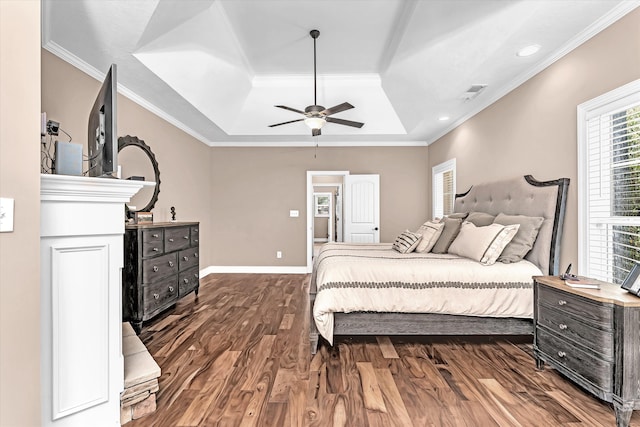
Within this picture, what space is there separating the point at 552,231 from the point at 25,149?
135 inches

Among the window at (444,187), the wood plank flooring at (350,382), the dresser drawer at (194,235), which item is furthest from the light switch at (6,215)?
the window at (444,187)

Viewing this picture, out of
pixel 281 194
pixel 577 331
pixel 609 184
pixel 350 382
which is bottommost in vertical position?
pixel 350 382

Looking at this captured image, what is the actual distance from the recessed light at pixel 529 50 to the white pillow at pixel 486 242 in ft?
4.95

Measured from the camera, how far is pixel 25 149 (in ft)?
3.71

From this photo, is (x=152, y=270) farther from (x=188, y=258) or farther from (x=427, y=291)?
(x=427, y=291)

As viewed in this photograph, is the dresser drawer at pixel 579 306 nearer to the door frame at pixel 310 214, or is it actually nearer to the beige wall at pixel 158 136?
the beige wall at pixel 158 136

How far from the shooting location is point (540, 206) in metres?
2.86

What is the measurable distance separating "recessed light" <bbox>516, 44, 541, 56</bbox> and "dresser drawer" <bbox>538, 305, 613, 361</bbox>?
211 cm

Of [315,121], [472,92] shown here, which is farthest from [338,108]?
[472,92]

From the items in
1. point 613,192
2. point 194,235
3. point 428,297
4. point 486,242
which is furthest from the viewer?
point 194,235

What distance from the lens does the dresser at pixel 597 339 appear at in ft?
5.46

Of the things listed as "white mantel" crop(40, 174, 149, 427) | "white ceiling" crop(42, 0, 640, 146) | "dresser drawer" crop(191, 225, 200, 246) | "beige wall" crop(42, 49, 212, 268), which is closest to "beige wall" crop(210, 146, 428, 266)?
"beige wall" crop(42, 49, 212, 268)

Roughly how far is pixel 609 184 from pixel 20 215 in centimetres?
340

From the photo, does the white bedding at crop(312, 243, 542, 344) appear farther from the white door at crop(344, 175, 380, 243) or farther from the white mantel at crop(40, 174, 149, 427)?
the white door at crop(344, 175, 380, 243)
